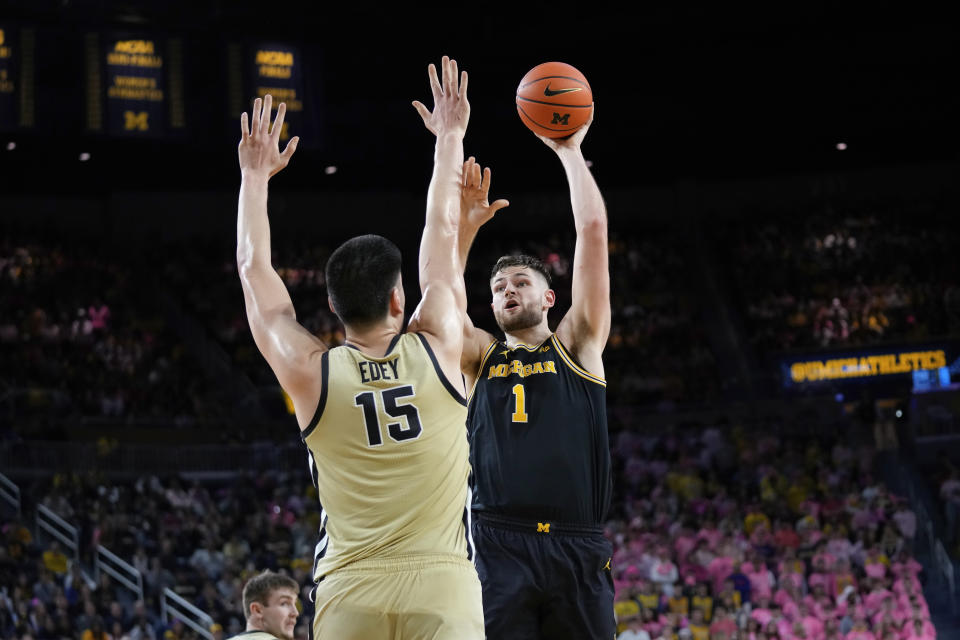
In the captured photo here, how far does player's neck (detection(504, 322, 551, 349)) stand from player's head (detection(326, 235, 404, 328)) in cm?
190

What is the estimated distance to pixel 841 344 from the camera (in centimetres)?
2442

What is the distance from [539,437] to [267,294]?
1.81 metres

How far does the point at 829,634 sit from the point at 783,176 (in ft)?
57.1

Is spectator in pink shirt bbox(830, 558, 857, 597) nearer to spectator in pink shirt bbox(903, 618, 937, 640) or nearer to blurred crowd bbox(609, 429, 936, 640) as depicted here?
blurred crowd bbox(609, 429, 936, 640)

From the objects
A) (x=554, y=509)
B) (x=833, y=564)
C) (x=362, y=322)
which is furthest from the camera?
(x=833, y=564)

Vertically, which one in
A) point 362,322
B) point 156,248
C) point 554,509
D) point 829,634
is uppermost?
point 156,248

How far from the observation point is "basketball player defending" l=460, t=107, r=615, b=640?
17.4 ft

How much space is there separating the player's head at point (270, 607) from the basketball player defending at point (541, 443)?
4.41ft

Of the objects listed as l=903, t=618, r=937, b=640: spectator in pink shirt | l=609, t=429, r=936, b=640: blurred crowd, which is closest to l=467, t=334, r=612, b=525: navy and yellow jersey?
l=609, t=429, r=936, b=640: blurred crowd

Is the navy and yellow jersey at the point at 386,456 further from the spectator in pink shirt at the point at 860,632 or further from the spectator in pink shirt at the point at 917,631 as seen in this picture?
the spectator in pink shirt at the point at 917,631

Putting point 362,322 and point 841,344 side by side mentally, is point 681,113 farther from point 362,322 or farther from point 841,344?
point 362,322

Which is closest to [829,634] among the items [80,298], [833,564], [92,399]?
[833,564]

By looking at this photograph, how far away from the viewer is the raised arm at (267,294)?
3900mm

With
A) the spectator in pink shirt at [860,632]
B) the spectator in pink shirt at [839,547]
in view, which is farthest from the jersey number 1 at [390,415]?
the spectator in pink shirt at [839,547]
